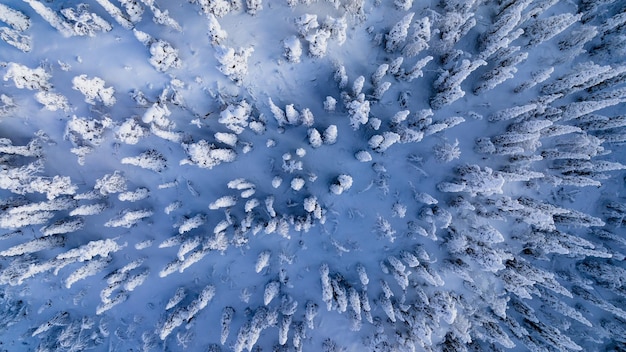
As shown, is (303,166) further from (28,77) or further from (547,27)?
(547,27)

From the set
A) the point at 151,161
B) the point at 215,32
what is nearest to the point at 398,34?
the point at 215,32

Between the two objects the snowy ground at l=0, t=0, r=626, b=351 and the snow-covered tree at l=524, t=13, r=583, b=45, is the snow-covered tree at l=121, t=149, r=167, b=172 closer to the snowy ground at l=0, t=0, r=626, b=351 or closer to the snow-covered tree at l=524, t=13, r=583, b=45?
the snowy ground at l=0, t=0, r=626, b=351

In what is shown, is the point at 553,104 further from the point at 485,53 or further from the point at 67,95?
the point at 67,95

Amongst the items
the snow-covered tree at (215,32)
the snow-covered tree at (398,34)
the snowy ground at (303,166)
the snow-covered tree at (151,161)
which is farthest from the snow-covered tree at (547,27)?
the snow-covered tree at (151,161)

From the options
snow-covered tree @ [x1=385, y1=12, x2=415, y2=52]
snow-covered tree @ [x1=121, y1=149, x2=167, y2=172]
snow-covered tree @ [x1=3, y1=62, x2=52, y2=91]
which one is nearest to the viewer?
snow-covered tree @ [x1=3, y1=62, x2=52, y2=91]

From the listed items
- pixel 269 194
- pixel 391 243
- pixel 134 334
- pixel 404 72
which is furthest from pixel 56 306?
pixel 404 72

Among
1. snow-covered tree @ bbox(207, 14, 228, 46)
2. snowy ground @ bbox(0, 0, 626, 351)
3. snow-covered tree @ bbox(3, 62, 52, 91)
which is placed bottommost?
snowy ground @ bbox(0, 0, 626, 351)

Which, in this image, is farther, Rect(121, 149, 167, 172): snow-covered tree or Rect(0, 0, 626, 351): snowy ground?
Rect(0, 0, 626, 351): snowy ground

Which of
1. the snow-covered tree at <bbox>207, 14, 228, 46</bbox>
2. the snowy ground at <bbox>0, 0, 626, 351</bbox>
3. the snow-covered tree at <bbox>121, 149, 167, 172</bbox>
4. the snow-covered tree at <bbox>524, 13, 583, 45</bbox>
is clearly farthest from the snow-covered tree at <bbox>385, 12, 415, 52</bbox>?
the snow-covered tree at <bbox>121, 149, 167, 172</bbox>

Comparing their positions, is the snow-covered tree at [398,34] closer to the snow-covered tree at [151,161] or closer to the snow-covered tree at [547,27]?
the snow-covered tree at [547,27]
